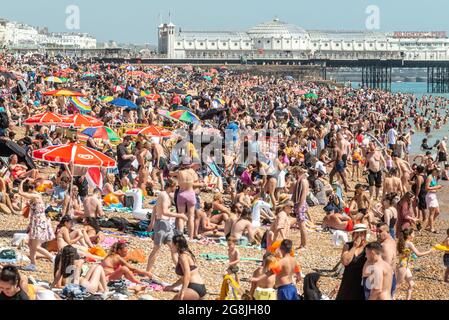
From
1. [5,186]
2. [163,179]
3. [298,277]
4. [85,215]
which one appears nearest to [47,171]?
[163,179]

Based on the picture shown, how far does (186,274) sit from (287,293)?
87cm

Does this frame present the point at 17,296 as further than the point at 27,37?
No

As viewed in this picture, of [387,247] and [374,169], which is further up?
[374,169]

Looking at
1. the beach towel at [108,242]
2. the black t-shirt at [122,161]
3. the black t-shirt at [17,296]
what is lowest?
the beach towel at [108,242]

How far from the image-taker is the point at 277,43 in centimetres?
10800

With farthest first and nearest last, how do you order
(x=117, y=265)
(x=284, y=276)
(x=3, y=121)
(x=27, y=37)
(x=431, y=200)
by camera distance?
(x=27, y=37)
(x=3, y=121)
(x=431, y=200)
(x=117, y=265)
(x=284, y=276)

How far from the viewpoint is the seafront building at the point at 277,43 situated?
104812 mm

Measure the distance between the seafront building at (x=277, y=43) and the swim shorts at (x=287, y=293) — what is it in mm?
93418

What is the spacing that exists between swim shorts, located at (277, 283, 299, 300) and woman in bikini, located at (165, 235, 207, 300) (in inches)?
28.3

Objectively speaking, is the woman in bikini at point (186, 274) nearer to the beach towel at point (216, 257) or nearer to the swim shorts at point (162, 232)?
the swim shorts at point (162, 232)

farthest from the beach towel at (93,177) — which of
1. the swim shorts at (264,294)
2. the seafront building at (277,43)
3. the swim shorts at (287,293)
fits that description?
the seafront building at (277,43)

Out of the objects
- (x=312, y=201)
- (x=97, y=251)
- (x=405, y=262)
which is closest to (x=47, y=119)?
(x=312, y=201)

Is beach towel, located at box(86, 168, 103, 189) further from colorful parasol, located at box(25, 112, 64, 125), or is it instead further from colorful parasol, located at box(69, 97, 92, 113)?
colorful parasol, located at box(69, 97, 92, 113)

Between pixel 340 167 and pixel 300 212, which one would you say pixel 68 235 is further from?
pixel 340 167
